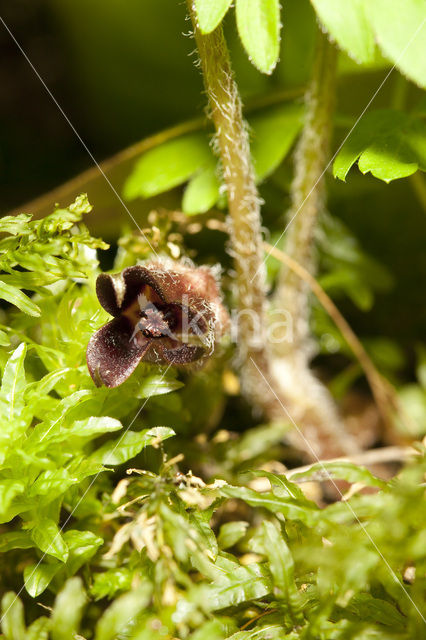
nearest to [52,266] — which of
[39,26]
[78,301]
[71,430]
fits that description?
[78,301]

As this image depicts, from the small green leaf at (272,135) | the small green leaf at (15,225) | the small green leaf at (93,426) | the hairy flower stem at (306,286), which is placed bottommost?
the hairy flower stem at (306,286)

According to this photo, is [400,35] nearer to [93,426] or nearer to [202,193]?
[202,193]

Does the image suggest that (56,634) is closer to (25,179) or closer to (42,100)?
(25,179)

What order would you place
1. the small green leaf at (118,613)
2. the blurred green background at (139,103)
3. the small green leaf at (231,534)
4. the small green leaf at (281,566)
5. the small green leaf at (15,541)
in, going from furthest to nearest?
1. the blurred green background at (139,103)
2. the small green leaf at (231,534)
3. the small green leaf at (15,541)
4. the small green leaf at (281,566)
5. the small green leaf at (118,613)

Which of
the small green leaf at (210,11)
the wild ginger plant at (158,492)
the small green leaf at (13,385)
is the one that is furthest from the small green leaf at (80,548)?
the small green leaf at (210,11)

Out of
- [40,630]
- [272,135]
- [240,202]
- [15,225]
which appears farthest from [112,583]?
[272,135]

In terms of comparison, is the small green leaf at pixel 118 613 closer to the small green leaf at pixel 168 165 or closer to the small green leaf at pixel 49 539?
the small green leaf at pixel 49 539

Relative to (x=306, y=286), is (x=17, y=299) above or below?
above
